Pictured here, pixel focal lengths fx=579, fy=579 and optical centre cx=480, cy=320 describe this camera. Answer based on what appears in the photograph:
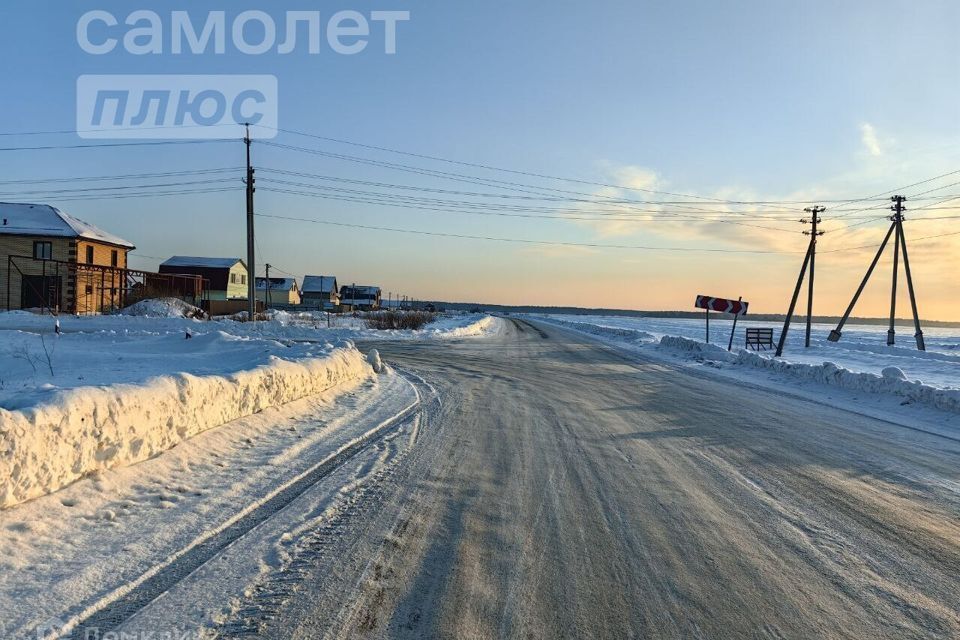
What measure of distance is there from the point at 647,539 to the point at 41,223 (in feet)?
160

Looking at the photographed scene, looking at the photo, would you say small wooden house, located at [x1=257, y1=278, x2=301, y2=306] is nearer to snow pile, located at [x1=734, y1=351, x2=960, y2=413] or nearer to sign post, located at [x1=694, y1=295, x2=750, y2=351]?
sign post, located at [x1=694, y1=295, x2=750, y2=351]

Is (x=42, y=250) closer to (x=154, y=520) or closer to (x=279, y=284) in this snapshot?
(x=154, y=520)

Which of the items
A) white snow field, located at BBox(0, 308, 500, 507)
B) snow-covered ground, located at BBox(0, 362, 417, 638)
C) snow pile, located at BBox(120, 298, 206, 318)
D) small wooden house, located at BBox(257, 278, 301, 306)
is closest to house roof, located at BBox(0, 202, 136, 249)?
snow pile, located at BBox(120, 298, 206, 318)

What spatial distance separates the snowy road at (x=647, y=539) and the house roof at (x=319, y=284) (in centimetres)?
10045

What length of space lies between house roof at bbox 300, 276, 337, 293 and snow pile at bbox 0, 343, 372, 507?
100 m

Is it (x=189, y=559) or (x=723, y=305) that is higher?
(x=723, y=305)

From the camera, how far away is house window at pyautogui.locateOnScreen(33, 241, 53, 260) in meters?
39.5

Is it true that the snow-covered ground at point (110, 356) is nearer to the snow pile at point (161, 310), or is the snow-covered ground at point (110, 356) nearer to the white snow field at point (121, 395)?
the white snow field at point (121, 395)

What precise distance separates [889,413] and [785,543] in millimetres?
8869

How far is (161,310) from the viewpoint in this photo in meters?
35.1

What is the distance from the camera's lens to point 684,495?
5.61 m

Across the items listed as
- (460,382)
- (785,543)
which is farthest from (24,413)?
(460,382)

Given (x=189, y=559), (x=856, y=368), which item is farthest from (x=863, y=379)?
(x=189, y=559)

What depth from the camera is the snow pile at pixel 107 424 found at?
4.32m
